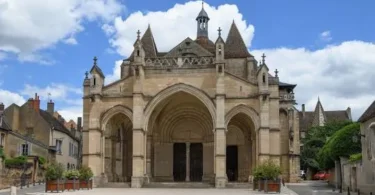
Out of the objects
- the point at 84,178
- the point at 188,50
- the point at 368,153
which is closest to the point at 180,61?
the point at 188,50

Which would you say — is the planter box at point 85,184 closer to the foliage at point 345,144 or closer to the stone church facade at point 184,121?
the stone church facade at point 184,121

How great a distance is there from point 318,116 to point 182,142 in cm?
3824

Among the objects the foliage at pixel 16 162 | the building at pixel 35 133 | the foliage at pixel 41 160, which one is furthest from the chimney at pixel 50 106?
the foliage at pixel 16 162

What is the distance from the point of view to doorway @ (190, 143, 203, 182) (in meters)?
35.9

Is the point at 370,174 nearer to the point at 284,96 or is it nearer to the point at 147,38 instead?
the point at 284,96

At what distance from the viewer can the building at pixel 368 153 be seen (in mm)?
21781

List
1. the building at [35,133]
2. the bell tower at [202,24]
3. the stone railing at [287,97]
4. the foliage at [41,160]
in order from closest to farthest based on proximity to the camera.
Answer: the building at [35,133] < the foliage at [41,160] < the stone railing at [287,97] < the bell tower at [202,24]

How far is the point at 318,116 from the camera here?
69625 millimetres

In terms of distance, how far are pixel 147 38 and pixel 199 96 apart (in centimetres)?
1241

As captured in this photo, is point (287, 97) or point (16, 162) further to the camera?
point (287, 97)

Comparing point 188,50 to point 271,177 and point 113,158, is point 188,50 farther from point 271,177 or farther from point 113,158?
point 271,177

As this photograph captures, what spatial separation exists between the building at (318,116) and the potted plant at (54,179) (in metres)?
46.1

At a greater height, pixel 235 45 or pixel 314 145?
pixel 235 45

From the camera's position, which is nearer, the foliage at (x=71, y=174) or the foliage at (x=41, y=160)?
the foliage at (x=71, y=174)
